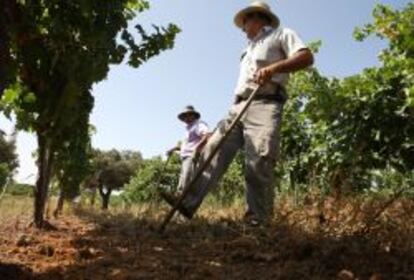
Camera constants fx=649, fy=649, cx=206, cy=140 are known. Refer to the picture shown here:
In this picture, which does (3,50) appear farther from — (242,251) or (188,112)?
(188,112)

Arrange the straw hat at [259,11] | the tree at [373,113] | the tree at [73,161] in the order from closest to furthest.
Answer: the straw hat at [259,11] → the tree at [73,161] → the tree at [373,113]

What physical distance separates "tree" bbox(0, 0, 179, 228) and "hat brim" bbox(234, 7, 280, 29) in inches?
35.3

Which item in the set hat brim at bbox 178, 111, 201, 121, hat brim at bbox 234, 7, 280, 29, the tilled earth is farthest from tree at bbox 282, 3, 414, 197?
the tilled earth

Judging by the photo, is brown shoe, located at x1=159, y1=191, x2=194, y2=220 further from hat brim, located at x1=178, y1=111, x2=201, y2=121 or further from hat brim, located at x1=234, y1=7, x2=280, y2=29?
hat brim, located at x1=178, y1=111, x2=201, y2=121

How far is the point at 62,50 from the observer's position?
5.62 meters

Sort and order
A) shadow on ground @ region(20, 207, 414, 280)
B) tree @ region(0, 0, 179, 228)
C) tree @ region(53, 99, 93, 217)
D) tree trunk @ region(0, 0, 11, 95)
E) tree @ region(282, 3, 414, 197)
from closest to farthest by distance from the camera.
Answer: shadow on ground @ region(20, 207, 414, 280), tree trunk @ region(0, 0, 11, 95), tree @ region(0, 0, 179, 228), tree @ region(53, 99, 93, 217), tree @ region(282, 3, 414, 197)

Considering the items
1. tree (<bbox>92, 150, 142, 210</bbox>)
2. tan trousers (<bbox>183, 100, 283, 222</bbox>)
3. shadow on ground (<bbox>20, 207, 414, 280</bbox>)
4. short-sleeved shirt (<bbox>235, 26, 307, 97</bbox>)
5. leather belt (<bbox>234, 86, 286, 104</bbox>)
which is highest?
tree (<bbox>92, 150, 142, 210</bbox>)

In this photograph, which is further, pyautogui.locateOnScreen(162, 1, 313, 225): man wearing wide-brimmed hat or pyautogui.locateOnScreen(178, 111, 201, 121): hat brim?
pyautogui.locateOnScreen(178, 111, 201, 121): hat brim

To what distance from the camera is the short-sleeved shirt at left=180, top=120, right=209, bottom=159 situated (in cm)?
953

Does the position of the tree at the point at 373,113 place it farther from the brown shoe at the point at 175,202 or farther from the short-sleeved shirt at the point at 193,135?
the brown shoe at the point at 175,202

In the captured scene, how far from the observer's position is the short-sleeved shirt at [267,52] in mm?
5379

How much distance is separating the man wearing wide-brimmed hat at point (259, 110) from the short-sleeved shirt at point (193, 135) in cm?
362

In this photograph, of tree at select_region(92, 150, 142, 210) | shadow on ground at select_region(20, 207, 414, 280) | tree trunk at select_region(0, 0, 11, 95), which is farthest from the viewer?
tree at select_region(92, 150, 142, 210)

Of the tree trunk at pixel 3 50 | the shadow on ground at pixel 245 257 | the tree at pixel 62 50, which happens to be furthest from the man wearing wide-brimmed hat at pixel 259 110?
the tree trunk at pixel 3 50
